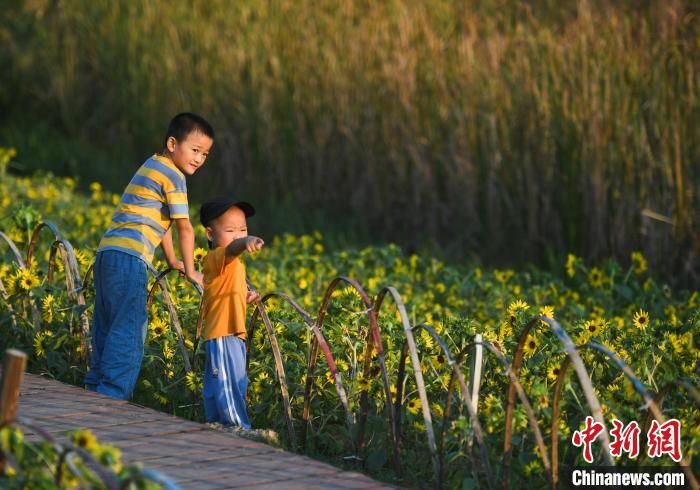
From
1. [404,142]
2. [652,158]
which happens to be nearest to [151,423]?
[652,158]

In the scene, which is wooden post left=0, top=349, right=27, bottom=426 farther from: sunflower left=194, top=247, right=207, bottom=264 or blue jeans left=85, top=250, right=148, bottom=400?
sunflower left=194, top=247, right=207, bottom=264

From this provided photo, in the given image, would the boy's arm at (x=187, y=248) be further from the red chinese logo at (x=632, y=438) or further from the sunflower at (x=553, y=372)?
the red chinese logo at (x=632, y=438)

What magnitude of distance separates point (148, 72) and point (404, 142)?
347 cm

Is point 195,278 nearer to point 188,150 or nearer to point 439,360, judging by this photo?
point 188,150

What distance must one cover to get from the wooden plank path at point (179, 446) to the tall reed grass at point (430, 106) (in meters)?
4.64

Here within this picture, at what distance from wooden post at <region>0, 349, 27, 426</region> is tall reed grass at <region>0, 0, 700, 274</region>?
5.81 m

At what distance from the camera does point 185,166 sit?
538cm

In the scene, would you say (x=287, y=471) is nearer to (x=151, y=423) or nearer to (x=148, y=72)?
(x=151, y=423)

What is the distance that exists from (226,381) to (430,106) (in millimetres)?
5411

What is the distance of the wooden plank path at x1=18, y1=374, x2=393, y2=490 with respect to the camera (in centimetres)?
413

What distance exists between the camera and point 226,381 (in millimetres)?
4922

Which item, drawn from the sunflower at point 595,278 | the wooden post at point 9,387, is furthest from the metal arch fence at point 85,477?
the sunflower at point 595,278

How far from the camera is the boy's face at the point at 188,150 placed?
5.36m

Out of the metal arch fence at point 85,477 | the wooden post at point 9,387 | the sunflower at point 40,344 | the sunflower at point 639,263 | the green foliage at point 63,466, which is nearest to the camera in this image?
the metal arch fence at point 85,477
